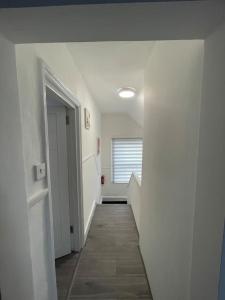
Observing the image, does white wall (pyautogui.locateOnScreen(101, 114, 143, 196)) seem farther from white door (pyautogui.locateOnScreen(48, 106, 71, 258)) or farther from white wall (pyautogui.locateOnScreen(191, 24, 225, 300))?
white wall (pyautogui.locateOnScreen(191, 24, 225, 300))

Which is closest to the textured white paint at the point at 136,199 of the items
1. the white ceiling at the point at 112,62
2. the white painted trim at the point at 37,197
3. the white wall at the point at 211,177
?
the white ceiling at the point at 112,62

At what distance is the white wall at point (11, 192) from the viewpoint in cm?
71

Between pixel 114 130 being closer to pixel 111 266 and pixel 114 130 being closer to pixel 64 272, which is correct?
pixel 111 266

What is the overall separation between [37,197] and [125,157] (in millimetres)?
4829

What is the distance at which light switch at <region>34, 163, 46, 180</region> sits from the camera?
3.54ft

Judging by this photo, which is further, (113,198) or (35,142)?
(113,198)

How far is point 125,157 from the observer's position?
19.1ft

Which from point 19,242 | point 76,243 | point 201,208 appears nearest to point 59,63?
point 19,242

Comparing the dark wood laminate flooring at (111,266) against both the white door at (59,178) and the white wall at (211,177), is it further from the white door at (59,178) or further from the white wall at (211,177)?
the white wall at (211,177)

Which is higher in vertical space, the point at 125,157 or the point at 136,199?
the point at 125,157

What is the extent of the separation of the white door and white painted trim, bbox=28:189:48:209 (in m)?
0.94

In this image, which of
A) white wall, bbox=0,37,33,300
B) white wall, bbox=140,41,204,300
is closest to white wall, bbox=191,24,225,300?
white wall, bbox=140,41,204,300

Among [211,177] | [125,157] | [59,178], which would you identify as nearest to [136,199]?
[59,178]

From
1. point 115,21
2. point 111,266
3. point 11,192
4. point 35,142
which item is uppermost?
point 115,21
